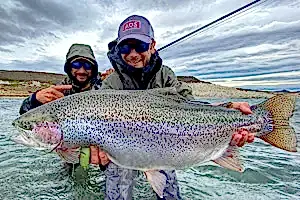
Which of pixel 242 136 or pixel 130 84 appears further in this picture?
pixel 130 84

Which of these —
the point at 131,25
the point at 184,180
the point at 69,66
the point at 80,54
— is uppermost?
the point at 131,25

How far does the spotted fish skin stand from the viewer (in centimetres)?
240

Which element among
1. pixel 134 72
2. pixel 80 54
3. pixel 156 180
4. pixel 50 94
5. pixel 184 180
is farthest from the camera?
pixel 184 180

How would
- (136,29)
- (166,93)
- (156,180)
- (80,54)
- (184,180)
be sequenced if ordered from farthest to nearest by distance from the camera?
(184,180) < (80,54) < (136,29) < (166,93) < (156,180)

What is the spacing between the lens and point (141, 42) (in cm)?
296

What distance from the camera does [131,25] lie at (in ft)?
9.93

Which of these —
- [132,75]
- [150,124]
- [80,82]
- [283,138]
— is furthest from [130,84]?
[283,138]

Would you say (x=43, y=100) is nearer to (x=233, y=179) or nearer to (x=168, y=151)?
(x=168, y=151)

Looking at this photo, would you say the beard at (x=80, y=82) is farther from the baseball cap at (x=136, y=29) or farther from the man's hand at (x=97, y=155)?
the man's hand at (x=97, y=155)

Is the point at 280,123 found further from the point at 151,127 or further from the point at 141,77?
the point at 141,77

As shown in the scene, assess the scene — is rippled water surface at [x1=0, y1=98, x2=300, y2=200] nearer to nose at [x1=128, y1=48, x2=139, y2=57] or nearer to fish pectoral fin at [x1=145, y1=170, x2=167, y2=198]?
fish pectoral fin at [x1=145, y1=170, x2=167, y2=198]

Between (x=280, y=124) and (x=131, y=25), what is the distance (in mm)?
1504

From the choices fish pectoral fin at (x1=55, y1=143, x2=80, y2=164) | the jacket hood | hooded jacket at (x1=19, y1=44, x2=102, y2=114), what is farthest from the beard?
fish pectoral fin at (x1=55, y1=143, x2=80, y2=164)

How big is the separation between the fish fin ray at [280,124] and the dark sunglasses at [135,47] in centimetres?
110
